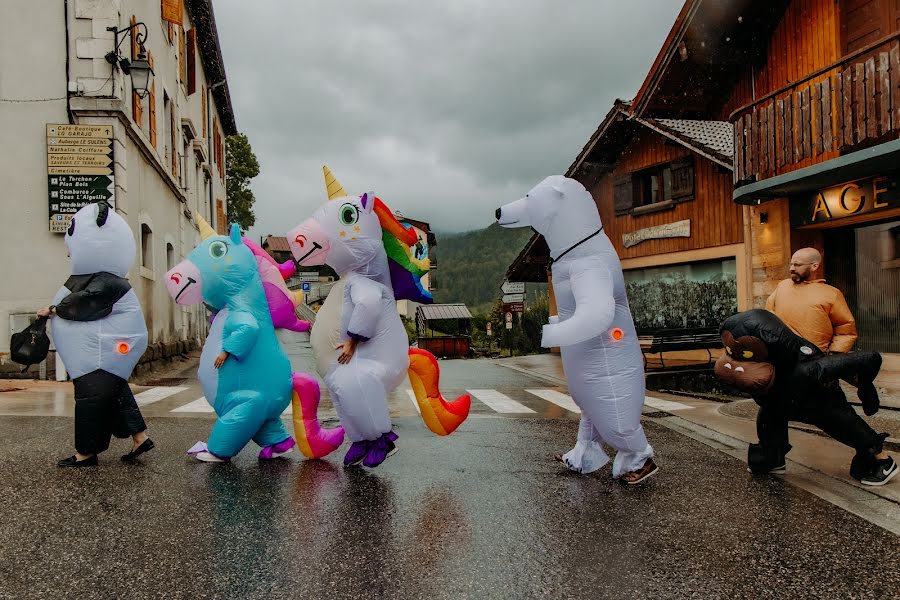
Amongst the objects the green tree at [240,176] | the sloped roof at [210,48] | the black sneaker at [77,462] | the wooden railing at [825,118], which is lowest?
the black sneaker at [77,462]

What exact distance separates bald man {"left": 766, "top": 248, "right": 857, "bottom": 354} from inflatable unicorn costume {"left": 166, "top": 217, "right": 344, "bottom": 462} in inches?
134

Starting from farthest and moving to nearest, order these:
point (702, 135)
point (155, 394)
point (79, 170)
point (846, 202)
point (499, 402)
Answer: point (702, 135) < point (79, 170) < point (846, 202) < point (155, 394) < point (499, 402)

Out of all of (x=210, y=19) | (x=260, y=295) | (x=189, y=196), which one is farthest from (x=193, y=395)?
(x=210, y=19)

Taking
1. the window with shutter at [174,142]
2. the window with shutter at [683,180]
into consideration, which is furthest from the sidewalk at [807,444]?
the window with shutter at [174,142]

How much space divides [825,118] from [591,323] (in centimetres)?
745

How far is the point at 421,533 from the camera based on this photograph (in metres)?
3.47

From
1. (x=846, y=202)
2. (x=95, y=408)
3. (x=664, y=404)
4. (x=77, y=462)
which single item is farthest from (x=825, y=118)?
(x=77, y=462)

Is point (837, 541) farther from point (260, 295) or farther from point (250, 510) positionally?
point (260, 295)

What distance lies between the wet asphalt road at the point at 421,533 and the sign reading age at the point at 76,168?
25.6 feet

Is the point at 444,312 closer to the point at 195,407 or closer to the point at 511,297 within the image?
the point at 511,297

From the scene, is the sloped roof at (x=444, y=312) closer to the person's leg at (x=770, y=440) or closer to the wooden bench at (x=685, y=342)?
the wooden bench at (x=685, y=342)

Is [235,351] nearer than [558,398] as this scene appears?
Yes

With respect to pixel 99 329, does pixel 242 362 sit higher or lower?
lower

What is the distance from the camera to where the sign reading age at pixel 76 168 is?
11.8 metres
